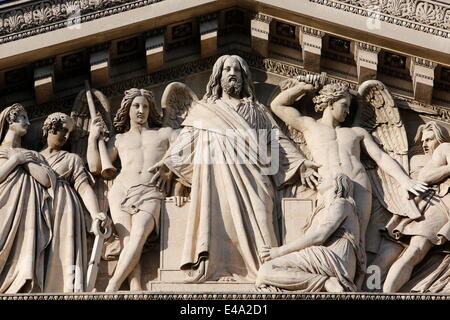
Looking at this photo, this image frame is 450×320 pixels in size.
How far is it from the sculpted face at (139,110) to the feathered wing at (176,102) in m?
0.27

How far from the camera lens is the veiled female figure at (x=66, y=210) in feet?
81.9

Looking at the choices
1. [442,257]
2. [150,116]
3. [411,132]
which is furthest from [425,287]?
[150,116]

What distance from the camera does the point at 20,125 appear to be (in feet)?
85.6

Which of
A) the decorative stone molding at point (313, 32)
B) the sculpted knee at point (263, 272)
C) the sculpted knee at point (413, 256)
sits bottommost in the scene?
the sculpted knee at point (263, 272)

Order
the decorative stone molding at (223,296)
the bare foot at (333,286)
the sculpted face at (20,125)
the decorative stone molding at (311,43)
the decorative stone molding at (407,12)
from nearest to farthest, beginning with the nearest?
the decorative stone molding at (223,296) < the bare foot at (333,286) < the sculpted face at (20,125) < the decorative stone molding at (407,12) < the decorative stone molding at (311,43)

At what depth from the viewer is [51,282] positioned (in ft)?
81.7

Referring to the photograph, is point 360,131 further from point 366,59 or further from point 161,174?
point 161,174

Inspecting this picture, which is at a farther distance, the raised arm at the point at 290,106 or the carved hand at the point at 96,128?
the raised arm at the point at 290,106

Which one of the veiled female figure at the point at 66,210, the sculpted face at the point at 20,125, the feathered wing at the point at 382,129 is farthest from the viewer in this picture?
the sculpted face at the point at 20,125

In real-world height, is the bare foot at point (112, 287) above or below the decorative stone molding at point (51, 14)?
below

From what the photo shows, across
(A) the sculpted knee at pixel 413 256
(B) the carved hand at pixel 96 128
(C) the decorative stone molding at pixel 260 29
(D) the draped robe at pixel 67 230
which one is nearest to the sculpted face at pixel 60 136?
(D) the draped robe at pixel 67 230

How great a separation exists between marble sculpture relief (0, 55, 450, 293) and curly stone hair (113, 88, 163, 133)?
0.7 inches

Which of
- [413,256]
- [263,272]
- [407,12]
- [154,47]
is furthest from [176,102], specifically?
[413,256]

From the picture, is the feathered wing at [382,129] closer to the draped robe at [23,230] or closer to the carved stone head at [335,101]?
the carved stone head at [335,101]
